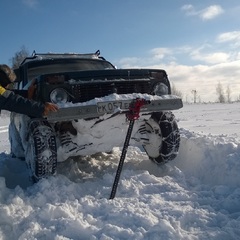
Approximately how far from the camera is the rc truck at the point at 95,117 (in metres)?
3.74

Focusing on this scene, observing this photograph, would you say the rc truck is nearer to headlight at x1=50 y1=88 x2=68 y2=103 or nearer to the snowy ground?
headlight at x1=50 y1=88 x2=68 y2=103

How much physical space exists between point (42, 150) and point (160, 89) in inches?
68.4

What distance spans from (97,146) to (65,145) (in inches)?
16.1

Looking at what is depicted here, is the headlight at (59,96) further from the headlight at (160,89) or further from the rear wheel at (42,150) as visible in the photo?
the headlight at (160,89)

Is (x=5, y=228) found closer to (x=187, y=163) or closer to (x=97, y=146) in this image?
(x=97, y=146)

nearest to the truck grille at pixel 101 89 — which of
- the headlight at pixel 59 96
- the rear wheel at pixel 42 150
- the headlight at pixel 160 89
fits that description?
the headlight at pixel 59 96

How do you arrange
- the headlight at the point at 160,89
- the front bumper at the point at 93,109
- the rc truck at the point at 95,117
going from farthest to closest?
the headlight at the point at 160,89 < the rc truck at the point at 95,117 < the front bumper at the point at 93,109

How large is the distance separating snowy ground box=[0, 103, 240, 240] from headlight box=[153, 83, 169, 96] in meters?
1.07

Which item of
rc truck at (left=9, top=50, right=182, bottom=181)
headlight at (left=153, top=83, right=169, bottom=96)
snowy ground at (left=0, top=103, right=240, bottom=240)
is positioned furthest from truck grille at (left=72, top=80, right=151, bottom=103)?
snowy ground at (left=0, top=103, right=240, bottom=240)

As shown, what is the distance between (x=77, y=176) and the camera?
4.48 metres

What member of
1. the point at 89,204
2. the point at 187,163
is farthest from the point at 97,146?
the point at 187,163

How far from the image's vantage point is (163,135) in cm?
453

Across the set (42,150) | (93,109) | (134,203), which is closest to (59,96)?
(93,109)

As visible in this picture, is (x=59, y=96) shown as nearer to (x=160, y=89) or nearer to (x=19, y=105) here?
(x=19, y=105)
